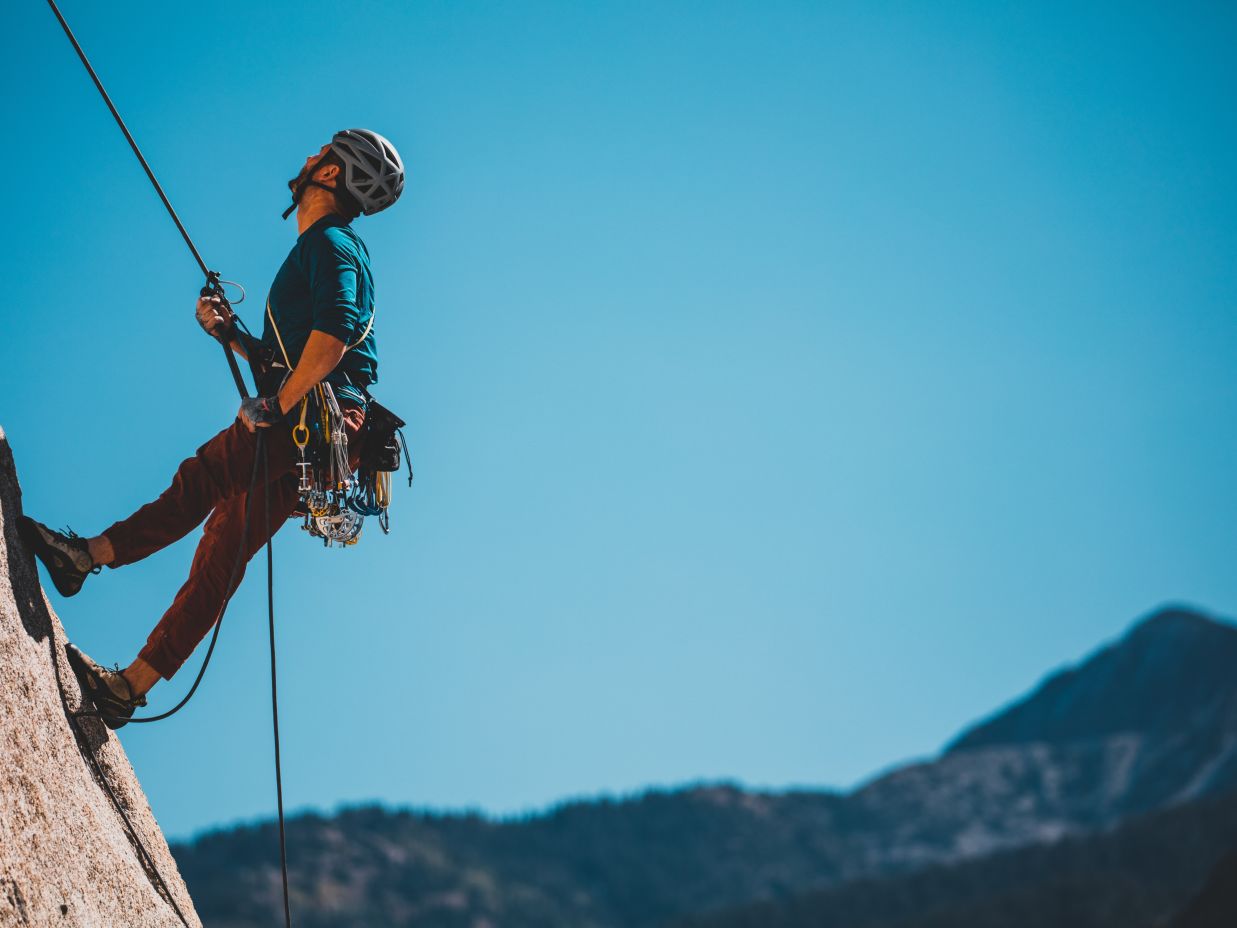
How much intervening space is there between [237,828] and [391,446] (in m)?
139

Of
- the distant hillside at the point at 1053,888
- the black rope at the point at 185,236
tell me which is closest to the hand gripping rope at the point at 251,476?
the black rope at the point at 185,236

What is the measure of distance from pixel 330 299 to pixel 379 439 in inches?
41.4

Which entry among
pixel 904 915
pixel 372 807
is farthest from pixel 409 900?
pixel 904 915

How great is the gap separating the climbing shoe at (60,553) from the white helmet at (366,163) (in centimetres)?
206

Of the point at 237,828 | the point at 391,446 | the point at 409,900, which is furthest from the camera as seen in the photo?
the point at 237,828

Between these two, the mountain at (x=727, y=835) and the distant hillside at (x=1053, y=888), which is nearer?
the distant hillside at (x=1053, y=888)

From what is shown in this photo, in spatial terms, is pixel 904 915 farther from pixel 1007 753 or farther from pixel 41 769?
pixel 41 769

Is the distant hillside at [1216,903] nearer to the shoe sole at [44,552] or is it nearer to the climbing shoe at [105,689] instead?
the climbing shoe at [105,689]

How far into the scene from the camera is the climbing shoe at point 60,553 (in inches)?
290

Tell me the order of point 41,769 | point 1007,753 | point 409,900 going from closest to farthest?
point 41,769, point 409,900, point 1007,753

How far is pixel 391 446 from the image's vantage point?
836 cm

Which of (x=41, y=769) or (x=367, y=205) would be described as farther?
(x=367, y=205)

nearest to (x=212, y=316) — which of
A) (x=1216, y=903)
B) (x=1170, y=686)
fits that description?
(x=1216, y=903)

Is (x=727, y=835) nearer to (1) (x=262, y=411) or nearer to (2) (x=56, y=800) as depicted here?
(1) (x=262, y=411)
